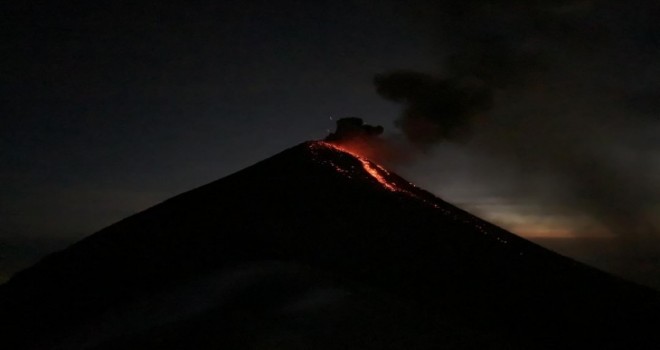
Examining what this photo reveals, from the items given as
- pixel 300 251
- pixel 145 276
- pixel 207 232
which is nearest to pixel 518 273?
pixel 300 251

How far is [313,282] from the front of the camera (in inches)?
321

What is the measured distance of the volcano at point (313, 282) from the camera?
7.18 m

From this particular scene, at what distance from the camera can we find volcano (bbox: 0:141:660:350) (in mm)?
7180

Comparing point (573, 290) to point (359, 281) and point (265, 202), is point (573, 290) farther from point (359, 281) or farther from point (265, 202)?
point (265, 202)

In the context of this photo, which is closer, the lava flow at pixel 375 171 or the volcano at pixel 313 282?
the volcano at pixel 313 282

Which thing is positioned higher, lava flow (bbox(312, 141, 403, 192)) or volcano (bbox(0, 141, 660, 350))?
lava flow (bbox(312, 141, 403, 192))

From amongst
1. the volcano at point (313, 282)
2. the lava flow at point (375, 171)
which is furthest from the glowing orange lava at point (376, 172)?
the volcano at point (313, 282)

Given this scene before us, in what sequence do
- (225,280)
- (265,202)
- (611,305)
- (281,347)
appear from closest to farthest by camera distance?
1. (281,347)
2. (225,280)
3. (611,305)
4. (265,202)

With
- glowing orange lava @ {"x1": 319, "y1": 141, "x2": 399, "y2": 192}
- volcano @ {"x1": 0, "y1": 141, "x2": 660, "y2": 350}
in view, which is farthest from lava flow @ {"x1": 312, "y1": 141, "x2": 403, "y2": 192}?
volcano @ {"x1": 0, "y1": 141, "x2": 660, "y2": 350}

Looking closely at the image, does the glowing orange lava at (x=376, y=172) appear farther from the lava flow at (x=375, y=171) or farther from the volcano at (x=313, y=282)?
the volcano at (x=313, y=282)

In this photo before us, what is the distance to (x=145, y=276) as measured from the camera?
1050 cm

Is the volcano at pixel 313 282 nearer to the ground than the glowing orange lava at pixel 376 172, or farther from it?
nearer to the ground

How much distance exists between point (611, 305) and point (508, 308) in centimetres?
211

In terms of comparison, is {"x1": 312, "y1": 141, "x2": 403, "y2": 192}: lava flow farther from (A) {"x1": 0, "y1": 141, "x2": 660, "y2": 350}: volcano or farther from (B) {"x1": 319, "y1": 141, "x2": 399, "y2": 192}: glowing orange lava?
(A) {"x1": 0, "y1": 141, "x2": 660, "y2": 350}: volcano
